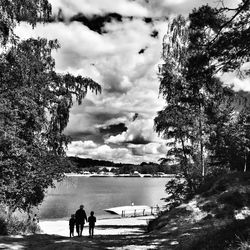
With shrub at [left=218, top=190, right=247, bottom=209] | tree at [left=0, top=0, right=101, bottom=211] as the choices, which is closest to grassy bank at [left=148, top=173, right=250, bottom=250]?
shrub at [left=218, top=190, right=247, bottom=209]

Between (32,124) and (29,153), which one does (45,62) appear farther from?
(29,153)

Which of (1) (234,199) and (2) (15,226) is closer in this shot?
(1) (234,199)

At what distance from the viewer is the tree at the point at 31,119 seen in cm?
1736

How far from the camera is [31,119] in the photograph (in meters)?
20.3

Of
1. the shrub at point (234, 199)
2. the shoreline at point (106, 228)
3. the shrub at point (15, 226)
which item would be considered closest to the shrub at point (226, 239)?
the shrub at point (234, 199)

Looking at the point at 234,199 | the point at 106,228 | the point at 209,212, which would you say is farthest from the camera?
the point at 106,228

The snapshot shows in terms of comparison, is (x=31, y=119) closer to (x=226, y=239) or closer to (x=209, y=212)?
(x=209, y=212)

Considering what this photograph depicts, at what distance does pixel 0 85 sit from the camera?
18078 mm

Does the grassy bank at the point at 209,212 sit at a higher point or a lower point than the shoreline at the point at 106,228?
higher

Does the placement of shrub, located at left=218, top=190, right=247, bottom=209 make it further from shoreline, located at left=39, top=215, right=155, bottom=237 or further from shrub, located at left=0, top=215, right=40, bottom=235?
shrub, located at left=0, top=215, right=40, bottom=235

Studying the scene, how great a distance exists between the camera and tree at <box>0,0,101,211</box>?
1736 cm

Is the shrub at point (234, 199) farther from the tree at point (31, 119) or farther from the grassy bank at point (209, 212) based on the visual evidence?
the tree at point (31, 119)

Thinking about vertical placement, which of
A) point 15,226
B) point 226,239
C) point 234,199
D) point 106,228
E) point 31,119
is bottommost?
point 106,228

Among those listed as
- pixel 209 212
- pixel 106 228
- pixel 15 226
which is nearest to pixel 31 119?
pixel 15 226
